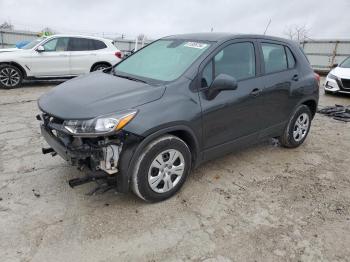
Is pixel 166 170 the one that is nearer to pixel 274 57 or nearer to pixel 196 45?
pixel 196 45

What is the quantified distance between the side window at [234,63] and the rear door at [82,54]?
23.5 feet

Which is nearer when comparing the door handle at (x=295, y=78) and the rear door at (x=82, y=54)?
the door handle at (x=295, y=78)

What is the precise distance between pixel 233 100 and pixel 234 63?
48 cm

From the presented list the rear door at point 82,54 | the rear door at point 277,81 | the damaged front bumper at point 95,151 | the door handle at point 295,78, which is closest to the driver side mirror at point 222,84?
the rear door at point 277,81

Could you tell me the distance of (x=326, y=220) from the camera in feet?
10.8

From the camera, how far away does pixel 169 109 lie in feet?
10.4

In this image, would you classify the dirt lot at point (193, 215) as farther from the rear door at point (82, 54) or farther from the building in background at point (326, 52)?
the building in background at point (326, 52)

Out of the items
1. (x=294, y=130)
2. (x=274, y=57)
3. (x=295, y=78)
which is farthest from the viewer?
(x=294, y=130)

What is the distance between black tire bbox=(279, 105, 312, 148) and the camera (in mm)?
4875

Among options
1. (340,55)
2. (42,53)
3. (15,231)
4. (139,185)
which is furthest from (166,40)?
(340,55)

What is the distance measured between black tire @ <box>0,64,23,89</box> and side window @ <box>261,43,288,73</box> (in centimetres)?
739

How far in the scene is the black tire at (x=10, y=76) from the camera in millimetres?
8945

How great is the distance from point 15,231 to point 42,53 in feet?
25.0

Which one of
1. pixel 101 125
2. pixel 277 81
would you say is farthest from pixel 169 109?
→ pixel 277 81
